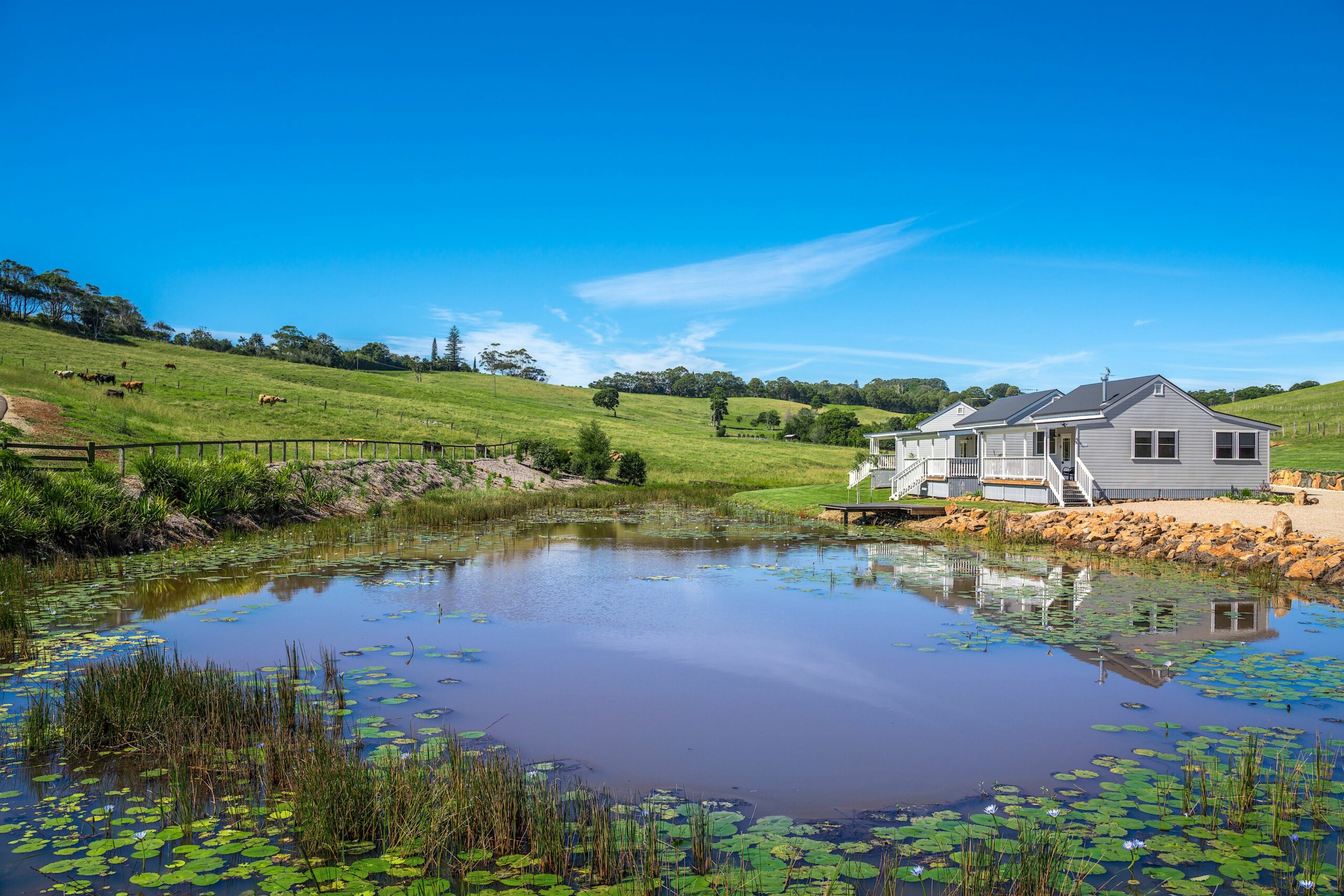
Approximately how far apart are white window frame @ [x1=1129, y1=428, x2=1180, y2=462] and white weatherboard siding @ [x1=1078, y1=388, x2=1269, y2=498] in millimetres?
44

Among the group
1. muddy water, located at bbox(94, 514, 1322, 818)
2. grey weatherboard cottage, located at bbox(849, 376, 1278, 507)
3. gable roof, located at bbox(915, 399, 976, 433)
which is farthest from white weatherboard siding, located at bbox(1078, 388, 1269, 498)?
muddy water, located at bbox(94, 514, 1322, 818)

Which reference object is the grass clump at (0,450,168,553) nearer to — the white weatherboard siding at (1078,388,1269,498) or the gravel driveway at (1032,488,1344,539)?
the gravel driveway at (1032,488,1344,539)

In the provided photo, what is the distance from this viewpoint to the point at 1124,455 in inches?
1148

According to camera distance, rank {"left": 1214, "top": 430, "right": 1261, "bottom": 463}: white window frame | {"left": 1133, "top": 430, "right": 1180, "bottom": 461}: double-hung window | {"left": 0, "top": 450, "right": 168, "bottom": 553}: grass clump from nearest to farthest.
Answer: {"left": 0, "top": 450, "right": 168, "bottom": 553}: grass clump
{"left": 1133, "top": 430, "right": 1180, "bottom": 461}: double-hung window
{"left": 1214, "top": 430, "right": 1261, "bottom": 463}: white window frame

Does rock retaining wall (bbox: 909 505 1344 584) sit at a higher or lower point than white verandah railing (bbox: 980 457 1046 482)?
lower

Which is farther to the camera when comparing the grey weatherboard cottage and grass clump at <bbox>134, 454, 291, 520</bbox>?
the grey weatherboard cottage

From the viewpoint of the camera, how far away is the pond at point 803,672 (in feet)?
18.1

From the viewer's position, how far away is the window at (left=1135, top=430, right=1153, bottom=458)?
1157 inches

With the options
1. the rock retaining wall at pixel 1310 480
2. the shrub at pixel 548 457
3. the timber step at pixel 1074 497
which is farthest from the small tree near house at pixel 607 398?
the timber step at pixel 1074 497

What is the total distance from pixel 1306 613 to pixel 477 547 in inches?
649

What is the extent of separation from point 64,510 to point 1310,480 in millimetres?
43527

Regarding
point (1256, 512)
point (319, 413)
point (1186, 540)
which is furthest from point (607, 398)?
point (1186, 540)

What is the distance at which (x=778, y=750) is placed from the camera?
21.1ft

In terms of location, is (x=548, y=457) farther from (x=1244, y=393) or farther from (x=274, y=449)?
(x=1244, y=393)
